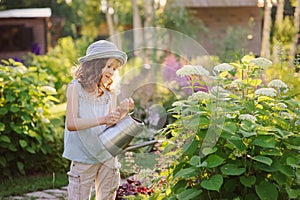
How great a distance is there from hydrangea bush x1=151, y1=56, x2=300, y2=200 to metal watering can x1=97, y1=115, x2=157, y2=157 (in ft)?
0.58

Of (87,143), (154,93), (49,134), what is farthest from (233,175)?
(154,93)

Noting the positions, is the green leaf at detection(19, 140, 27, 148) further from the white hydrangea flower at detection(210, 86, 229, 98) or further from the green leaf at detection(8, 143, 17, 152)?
the white hydrangea flower at detection(210, 86, 229, 98)

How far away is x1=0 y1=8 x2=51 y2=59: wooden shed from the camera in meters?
12.5

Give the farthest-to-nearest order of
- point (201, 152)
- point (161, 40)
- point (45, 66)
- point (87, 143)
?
point (161, 40), point (45, 66), point (87, 143), point (201, 152)

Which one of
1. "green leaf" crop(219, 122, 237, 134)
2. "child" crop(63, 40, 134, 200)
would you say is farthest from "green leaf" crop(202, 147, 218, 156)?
"child" crop(63, 40, 134, 200)

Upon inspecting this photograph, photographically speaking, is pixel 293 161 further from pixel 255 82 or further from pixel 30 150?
pixel 30 150

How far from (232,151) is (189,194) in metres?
0.30

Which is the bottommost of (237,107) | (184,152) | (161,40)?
(161,40)

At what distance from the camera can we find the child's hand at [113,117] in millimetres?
3053

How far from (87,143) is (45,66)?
6039 mm

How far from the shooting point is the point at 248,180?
2.84 metres

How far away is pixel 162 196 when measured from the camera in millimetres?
3215

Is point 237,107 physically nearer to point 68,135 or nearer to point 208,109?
point 208,109

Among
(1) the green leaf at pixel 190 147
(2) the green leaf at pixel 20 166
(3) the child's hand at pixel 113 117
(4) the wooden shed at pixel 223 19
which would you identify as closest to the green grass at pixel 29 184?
(2) the green leaf at pixel 20 166
